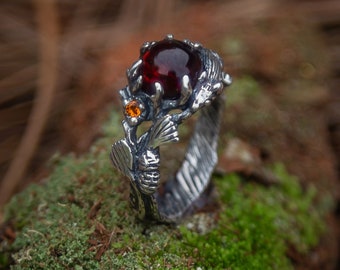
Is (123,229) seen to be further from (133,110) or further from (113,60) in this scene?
(113,60)

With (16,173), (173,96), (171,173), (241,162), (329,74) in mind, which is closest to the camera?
(173,96)

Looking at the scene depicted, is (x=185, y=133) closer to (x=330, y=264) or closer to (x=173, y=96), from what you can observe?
(x=173, y=96)

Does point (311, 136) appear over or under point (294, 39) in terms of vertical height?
under

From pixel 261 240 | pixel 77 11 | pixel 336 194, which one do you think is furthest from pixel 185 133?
pixel 77 11

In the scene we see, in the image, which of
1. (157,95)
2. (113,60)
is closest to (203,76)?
(157,95)

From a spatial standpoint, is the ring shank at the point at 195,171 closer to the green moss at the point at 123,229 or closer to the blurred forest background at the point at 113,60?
the green moss at the point at 123,229

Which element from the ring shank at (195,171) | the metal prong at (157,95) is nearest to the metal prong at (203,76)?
the metal prong at (157,95)

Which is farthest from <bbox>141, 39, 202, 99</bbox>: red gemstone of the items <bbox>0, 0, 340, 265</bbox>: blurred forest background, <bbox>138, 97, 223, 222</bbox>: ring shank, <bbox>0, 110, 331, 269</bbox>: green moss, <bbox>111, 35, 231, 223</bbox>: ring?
<bbox>0, 0, 340, 265</bbox>: blurred forest background
